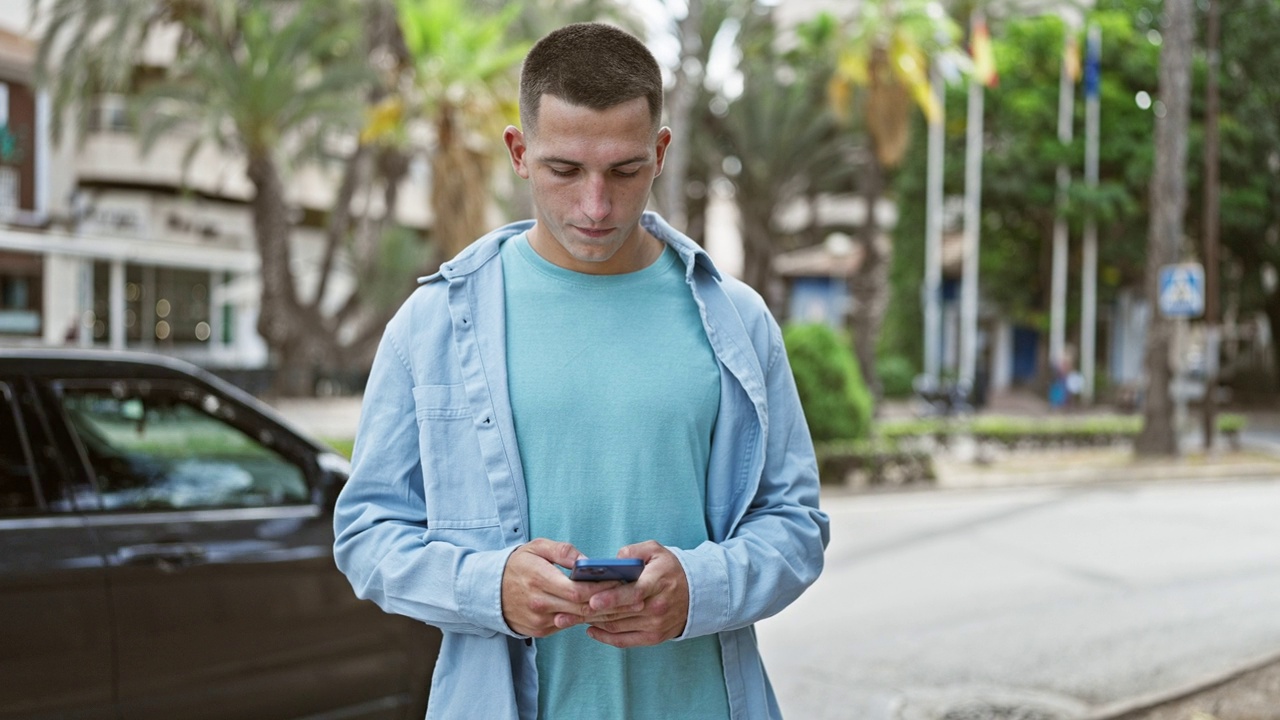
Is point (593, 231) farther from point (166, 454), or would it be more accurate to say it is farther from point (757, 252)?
point (757, 252)

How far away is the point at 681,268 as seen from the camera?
206 cm

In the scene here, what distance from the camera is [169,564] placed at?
3674 mm

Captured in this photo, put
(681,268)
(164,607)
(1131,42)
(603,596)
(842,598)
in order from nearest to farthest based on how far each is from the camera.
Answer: (603,596) → (681,268) → (164,607) → (842,598) → (1131,42)

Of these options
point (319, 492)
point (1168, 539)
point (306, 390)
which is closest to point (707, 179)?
point (306, 390)

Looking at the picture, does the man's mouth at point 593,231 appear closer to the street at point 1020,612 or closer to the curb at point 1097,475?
the street at point 1020,612

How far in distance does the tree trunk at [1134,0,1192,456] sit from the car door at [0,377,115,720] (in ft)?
56.4

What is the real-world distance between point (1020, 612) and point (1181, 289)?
1145 centimetres

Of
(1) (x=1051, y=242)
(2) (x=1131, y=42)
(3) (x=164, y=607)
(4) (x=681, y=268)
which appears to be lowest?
(3) (x=164, y=607)

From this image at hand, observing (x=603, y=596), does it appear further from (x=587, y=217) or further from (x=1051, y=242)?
(x=1051, y=242)

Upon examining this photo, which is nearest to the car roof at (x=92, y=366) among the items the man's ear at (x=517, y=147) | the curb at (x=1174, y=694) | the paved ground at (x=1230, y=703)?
the man's ear at (x=517, y=147)

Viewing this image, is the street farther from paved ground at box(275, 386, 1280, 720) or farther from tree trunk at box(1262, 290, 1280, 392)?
tree trunk at box(1262, 290, 1280, 392)

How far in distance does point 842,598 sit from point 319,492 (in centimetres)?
522

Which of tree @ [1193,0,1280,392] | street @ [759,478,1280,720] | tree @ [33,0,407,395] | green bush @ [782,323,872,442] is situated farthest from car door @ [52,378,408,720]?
tree @ [33,0,407,395]

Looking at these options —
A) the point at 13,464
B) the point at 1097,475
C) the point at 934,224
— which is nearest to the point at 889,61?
the point at 934,224
